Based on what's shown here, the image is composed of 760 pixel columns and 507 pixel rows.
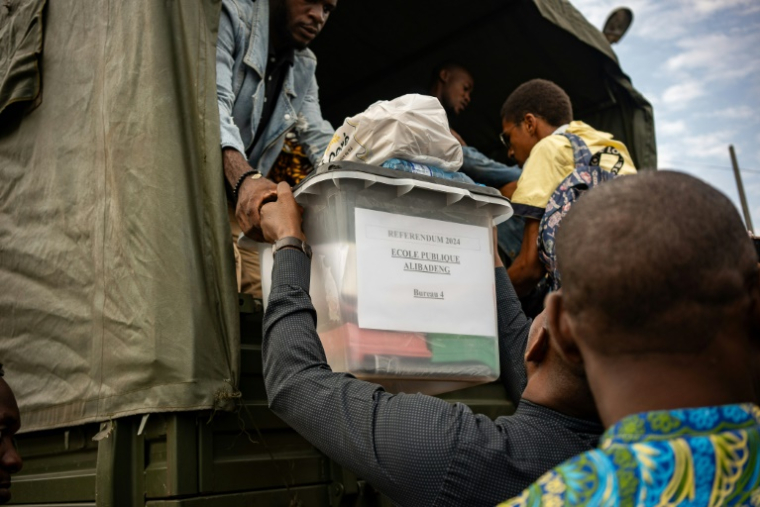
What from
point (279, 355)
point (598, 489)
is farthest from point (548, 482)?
point (279, 355)

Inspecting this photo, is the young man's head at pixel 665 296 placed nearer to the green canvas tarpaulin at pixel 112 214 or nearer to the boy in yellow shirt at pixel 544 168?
the green canvas tarpaulin at pixel 112 214

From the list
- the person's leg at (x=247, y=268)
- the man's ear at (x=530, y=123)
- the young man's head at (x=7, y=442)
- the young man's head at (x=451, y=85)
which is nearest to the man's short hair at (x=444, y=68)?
the young man's head at (x=451, y=85)

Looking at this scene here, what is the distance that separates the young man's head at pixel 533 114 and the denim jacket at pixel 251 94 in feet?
2.97

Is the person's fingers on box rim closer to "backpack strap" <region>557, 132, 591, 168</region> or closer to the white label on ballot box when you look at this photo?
the white label on ballot box

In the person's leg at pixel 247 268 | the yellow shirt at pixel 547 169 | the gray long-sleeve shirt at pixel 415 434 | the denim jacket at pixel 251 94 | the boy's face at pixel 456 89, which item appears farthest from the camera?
the boy's face at pixel 456 89

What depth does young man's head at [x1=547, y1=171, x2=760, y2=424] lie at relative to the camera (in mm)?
931

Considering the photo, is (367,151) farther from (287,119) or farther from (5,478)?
(5,478)

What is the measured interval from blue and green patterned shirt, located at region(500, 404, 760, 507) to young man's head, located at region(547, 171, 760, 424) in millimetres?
32

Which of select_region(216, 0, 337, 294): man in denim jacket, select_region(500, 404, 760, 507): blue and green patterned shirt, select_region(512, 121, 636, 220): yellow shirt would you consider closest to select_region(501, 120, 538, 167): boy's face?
select_region(512, 121, 636, 220): yellow shirt

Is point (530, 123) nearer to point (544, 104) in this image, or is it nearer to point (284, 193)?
point (544, 104)

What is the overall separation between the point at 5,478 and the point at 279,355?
1.07m

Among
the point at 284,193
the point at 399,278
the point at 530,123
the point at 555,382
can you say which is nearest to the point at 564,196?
the point at 530,123

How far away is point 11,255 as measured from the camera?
9.02ft

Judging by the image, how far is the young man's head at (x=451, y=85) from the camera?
4.76 metres
